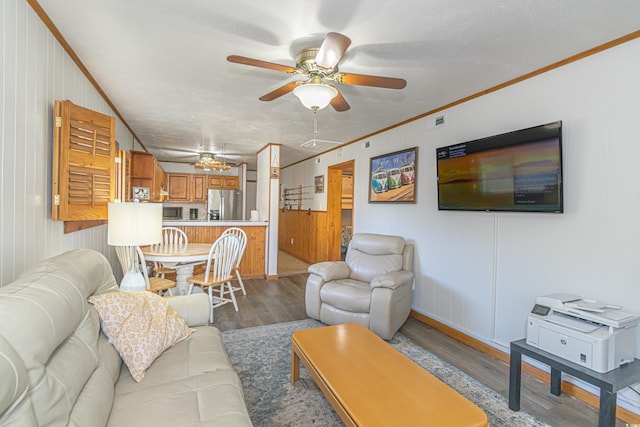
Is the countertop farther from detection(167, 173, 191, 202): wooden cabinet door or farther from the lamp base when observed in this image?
detection(167, 173, 191, 202): wooden cabinet door

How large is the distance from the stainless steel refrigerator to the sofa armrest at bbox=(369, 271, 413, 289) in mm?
5748

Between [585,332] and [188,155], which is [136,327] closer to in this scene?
[585,332]

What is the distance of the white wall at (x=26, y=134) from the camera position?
1.48m

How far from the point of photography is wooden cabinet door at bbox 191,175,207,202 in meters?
8.06

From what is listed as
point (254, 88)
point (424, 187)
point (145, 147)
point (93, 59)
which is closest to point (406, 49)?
point (254, 88)

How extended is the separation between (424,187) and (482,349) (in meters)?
1.76

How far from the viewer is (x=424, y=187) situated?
3602 mm

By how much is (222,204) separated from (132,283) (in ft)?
19.5

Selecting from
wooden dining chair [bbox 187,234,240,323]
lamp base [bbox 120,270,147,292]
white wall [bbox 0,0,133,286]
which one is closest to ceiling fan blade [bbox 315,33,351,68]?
white wall [bbox 0,0,133,286]

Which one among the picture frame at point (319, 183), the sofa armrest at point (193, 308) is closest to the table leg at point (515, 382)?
the sofa armrest at point (193, 308)

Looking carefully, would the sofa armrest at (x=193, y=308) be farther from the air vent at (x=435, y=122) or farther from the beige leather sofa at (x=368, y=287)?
the air vent at (x=435, y=122)

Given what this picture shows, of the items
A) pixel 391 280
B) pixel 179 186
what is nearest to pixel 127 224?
pixel 391 280

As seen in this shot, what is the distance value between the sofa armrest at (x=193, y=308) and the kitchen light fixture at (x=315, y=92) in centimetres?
157

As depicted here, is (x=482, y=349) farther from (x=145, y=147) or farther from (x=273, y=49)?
(x=145, y=147)
